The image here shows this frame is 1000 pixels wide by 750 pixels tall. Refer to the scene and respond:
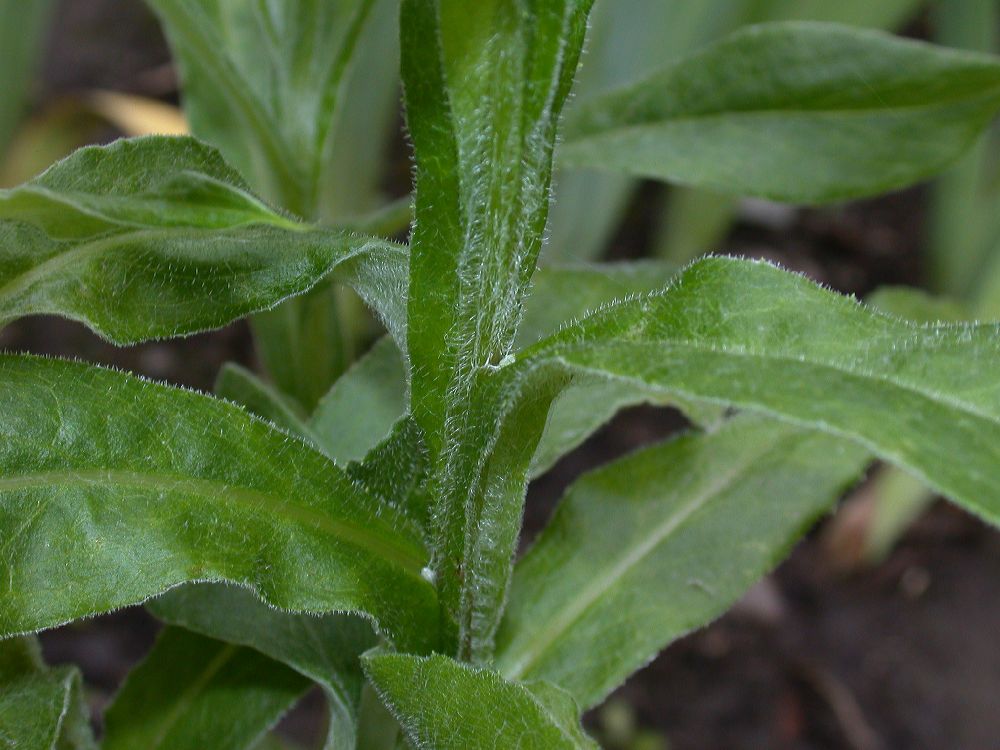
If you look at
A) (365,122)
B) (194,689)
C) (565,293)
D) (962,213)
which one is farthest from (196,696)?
(962,213)

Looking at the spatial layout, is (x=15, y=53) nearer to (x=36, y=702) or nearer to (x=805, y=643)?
(x=36, y=702)

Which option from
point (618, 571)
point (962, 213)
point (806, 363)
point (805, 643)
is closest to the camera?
point (806, 363)

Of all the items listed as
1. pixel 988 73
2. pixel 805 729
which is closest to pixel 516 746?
pixel 988 73

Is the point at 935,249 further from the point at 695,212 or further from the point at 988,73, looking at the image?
the point at 988,73

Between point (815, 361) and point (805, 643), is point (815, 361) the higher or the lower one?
the higher one

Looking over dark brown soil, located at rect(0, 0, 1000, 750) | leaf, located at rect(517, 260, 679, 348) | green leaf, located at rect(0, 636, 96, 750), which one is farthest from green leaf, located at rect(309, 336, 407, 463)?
dark brown soil, located at rect(0, 0, 1000, 750)

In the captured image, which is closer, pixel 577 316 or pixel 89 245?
pixel 89 245
